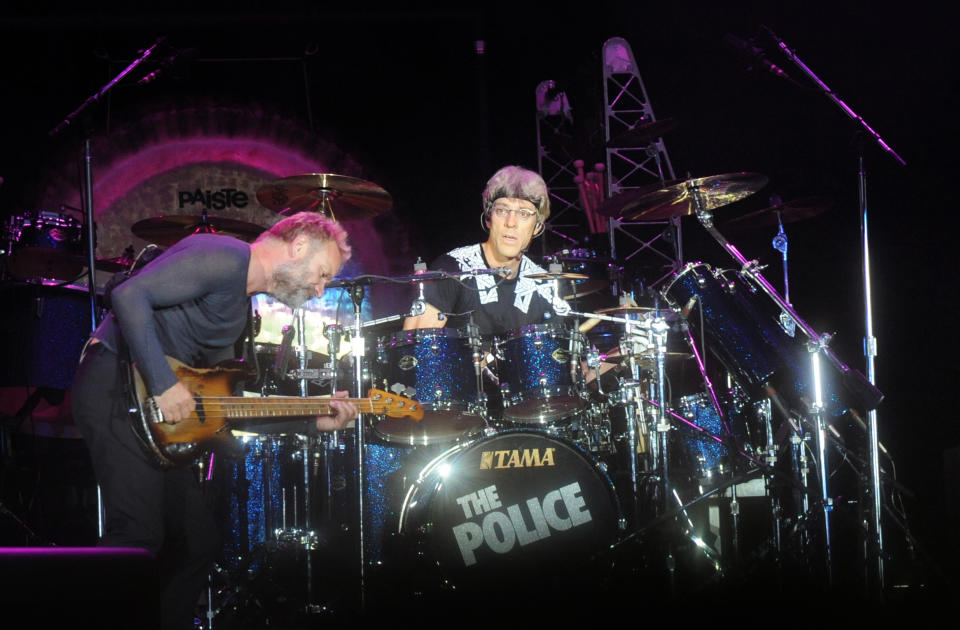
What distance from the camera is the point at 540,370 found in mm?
4387

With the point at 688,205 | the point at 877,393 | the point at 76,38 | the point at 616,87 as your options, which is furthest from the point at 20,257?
the point at 616,87

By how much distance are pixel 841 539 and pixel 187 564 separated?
189 inches

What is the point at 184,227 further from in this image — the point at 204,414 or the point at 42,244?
the point at 204,414

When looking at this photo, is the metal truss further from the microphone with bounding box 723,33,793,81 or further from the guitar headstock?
the guitar headstock

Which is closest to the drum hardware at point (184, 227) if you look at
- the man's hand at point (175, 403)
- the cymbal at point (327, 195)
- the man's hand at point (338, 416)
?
the cymbal at point (327, 195)

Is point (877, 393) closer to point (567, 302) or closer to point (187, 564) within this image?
point (567, 302)

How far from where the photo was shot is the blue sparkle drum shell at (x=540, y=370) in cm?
439

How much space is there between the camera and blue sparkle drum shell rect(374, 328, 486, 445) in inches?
171

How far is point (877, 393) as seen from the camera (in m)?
3.98

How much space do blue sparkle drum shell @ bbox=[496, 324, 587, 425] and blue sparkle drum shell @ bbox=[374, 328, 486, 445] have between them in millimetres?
191

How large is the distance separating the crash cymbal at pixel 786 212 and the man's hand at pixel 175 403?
5042 mm

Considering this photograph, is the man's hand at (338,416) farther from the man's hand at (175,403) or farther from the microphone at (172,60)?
the microphone at (172,60)

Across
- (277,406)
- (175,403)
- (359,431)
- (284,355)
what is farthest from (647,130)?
(175,403)

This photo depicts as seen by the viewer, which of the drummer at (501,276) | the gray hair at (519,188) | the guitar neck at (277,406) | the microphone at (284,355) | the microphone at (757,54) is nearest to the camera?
the guitar neck at (277,406)
